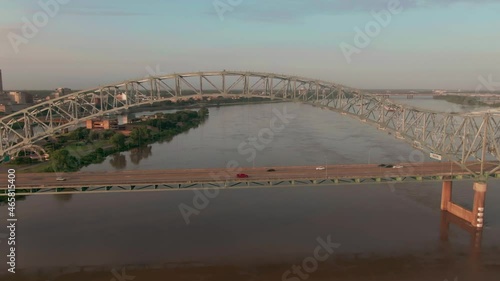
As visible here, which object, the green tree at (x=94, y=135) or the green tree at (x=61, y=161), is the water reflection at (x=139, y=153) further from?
the green tree at (x=61, y=161)

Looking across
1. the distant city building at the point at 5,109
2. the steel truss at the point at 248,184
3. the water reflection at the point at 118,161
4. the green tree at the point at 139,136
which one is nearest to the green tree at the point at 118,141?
the green tree at the point at 139,136

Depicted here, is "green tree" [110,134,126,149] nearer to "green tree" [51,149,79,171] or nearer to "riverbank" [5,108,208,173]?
"riverbank" [5,108,208,173]

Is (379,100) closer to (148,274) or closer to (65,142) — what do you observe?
(148,274)

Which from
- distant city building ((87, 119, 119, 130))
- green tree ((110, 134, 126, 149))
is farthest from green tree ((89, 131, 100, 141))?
distant city building ((87, 119, 119, 130))

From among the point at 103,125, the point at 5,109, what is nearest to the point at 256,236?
the point at 103,125

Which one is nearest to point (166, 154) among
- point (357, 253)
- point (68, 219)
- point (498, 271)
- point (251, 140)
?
point (251, 140)

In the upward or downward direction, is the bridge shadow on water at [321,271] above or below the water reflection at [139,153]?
below
